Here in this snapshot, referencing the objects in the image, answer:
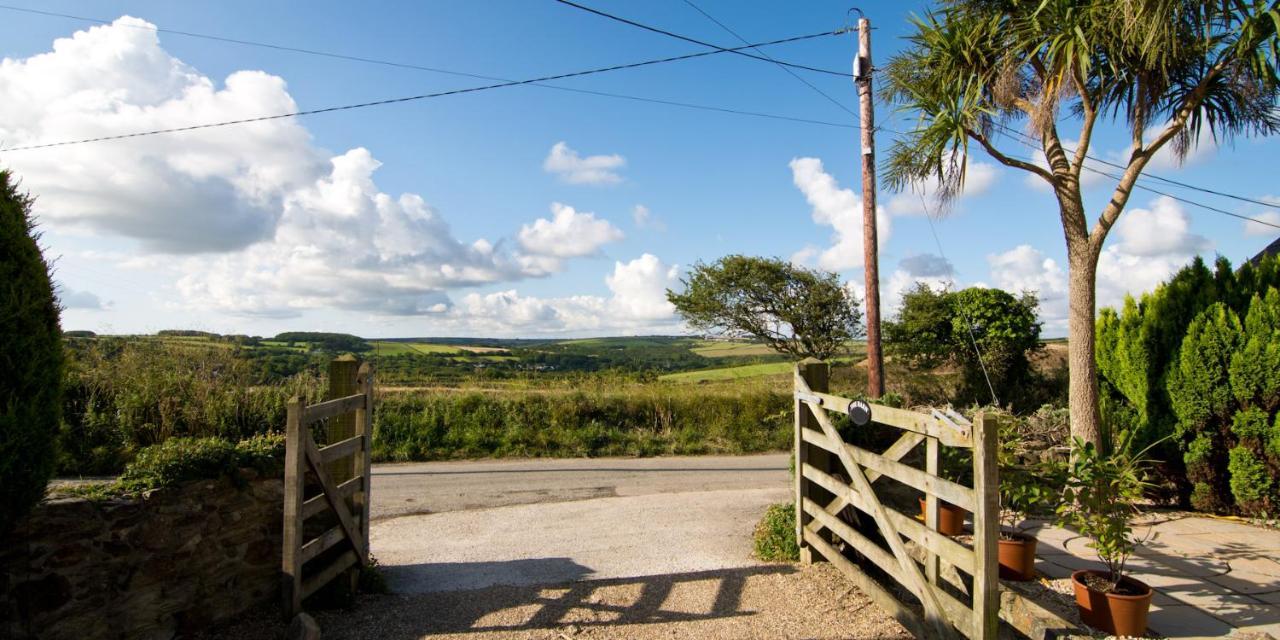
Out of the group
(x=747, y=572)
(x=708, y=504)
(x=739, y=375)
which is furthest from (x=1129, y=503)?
(x=739, y=375)

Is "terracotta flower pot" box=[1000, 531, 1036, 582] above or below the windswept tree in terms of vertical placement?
below

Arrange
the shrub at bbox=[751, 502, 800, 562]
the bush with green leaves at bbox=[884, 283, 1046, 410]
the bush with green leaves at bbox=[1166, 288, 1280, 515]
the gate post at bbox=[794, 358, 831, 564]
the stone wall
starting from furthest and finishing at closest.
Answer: the bush with green leaves at bbox=[884, 283, 1046, 410]
the bush with green leaves at bbox=[1166, 288, 1280, 515]
the shrub at bbox=[751, 502, 800, 562]
the gate post at bbox=[794, 358, 831, 564]
the stone wall

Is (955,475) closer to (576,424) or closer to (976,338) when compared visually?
(576,424)

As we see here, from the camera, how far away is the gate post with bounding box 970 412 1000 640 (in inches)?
122

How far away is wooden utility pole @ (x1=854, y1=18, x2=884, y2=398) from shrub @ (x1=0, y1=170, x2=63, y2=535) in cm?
829

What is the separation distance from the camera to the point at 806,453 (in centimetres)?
551

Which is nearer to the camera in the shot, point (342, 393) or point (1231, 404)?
point (342, 393)

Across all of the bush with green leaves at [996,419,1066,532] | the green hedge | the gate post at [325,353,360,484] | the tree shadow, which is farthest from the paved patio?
the green hedge

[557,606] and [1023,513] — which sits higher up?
[1023,513]

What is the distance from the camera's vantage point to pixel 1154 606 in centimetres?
416

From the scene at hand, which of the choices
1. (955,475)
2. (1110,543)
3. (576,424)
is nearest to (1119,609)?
(1110,543)

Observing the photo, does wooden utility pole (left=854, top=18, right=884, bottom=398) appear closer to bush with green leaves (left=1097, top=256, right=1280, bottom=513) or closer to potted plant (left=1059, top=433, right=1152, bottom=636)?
bush with green leaves (left=1097, top=256, right=1280, bottom=513)

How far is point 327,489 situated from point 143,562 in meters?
1.00

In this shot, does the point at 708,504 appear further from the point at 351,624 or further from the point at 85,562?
the point at 85,562
